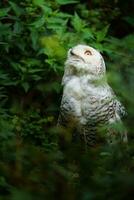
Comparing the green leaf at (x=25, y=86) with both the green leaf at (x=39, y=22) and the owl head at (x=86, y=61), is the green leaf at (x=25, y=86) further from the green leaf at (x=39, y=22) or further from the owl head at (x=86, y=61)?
the owl head at (x=86, y=61)

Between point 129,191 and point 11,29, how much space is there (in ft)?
13.0

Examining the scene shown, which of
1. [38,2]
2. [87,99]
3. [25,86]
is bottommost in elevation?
[25,86]

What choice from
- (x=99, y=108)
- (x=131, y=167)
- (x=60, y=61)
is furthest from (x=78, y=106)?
(x=131, y=167)

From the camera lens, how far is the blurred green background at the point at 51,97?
2.07m

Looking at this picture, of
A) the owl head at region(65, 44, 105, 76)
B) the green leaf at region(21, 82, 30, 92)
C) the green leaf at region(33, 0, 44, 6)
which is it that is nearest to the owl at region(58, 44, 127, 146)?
the owl head at region(65, 44, 105, 76)

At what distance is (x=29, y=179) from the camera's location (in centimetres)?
209

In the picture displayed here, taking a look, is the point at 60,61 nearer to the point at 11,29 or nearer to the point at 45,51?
the point at 45,51

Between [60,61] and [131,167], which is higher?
[131,167]

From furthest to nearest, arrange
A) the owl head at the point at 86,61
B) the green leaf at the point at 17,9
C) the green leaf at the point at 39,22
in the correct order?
the green leaf at the point at 17,9
the green leaf at the point at 39,22
the owl head at the point at 86,61

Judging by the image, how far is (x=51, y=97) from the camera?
5891 millimetres

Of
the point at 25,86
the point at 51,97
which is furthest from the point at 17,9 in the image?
the point at 51,97

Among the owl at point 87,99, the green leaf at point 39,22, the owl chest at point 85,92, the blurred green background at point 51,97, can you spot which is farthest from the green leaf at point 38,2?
the owl chest at point 85,92

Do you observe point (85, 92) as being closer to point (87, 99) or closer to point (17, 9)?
point (87, 99)

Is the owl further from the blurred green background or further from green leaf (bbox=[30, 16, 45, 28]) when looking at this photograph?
green leaf (bbox=[30, 16, 45, 28])
